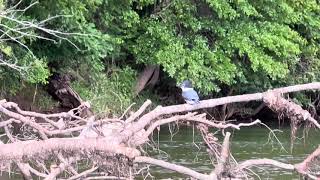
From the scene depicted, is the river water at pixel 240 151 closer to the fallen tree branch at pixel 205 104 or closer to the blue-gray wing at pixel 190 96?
the blue-gray wing at pixel 190 96

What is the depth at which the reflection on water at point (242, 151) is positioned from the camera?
1309 cm

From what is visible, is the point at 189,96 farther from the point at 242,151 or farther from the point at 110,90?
the point at 110,90

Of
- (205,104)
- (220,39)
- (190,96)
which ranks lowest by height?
(205,104)

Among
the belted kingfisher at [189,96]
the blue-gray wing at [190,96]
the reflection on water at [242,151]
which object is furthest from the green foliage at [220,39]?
the blue-gray wing at [190,96]

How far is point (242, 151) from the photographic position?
16.1 meters

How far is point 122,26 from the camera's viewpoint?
20000 mm

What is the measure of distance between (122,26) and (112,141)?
1392 centimetres

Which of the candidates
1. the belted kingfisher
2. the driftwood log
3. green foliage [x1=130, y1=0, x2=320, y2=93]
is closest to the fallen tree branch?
the driftwood log

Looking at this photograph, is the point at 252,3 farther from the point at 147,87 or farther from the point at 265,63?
the point at 147,87

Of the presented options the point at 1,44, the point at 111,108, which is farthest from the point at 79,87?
the point at 1,44

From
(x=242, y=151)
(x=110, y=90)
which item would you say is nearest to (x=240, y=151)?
(x=242, y=151)

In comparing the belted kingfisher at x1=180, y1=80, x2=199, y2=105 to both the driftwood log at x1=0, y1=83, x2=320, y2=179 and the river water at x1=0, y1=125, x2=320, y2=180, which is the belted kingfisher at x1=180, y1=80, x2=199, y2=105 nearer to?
the driftwood log at x1=0, y1=83, x2=320, y2=179

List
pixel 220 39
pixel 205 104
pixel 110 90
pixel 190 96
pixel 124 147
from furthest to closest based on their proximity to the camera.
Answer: pixel 220 39, pixel 110 90, pixel 190 96, pixel 205 104, pixel 124 147

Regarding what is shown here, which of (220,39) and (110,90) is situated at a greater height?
(220,39)
